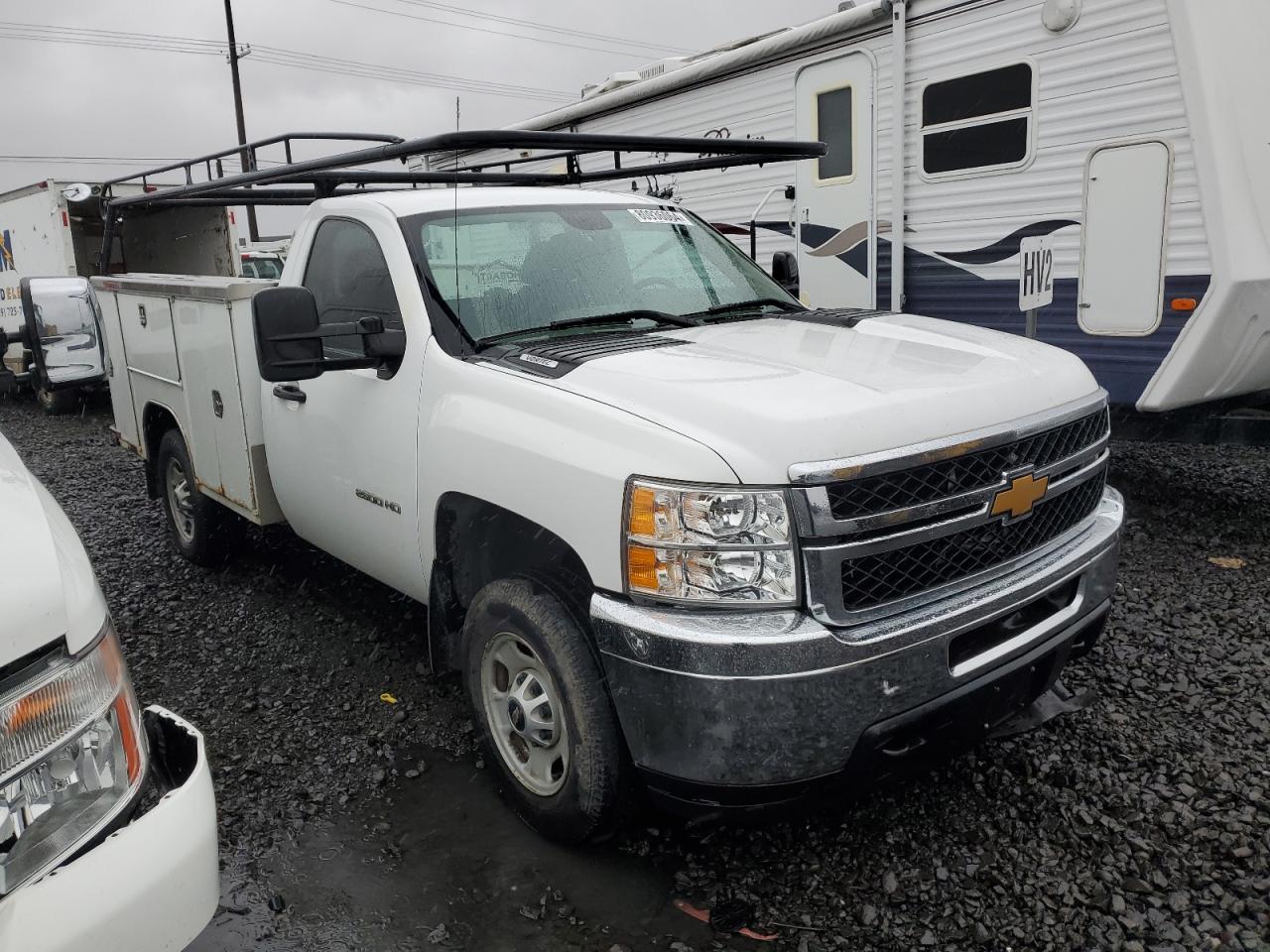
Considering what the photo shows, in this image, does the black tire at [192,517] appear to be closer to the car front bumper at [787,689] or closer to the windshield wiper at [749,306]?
the windshield wiper at [749,306]

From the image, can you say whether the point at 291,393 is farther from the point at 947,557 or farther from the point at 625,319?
the point at 947,557

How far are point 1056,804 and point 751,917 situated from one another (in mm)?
1091

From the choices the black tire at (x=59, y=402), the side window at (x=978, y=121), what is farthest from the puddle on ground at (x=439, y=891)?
the black tire at (x=59, y=402)

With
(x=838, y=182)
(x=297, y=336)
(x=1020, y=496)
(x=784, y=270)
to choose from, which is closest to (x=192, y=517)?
(x=297, y=336)

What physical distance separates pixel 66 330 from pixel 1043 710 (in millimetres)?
11627

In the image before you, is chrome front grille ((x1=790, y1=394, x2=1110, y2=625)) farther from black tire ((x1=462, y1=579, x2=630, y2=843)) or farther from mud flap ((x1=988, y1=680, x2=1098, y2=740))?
black tire ((x1=462, y1=579, x2=630, y2=843))

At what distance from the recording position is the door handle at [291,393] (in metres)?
4.11

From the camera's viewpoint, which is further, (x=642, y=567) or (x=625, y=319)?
(x=625, y=319)

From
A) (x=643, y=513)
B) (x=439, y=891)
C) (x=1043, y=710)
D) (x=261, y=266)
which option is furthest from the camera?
(x=261, y=266)

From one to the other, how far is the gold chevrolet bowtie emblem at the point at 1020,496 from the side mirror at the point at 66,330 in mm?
11133

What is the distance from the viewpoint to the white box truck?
13.0m

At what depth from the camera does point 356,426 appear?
147 inches

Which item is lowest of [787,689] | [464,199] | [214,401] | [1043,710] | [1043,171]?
[1043,710]

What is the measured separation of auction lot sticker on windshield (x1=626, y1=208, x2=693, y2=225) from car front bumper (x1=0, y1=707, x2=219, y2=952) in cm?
286
